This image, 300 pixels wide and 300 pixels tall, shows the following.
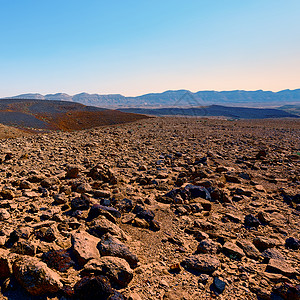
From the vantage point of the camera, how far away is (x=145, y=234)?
11.4ft

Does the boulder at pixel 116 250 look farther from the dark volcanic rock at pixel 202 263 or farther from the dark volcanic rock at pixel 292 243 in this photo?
the dark volcanic rock at pixel 292 243

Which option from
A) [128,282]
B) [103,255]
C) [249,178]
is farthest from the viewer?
[249,178]

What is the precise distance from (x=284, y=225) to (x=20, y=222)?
4.44m

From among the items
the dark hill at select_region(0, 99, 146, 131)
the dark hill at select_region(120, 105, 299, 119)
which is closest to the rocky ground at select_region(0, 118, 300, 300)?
the dark hill at select_region(0, 99, 146, 131)

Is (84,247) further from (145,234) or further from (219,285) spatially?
(219,285)

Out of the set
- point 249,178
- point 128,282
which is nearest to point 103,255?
point 128,282

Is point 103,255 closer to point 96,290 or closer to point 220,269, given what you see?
point 96,290

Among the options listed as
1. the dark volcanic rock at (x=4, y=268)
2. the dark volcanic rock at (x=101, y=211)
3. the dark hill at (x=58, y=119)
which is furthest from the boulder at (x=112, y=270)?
the dark hill at (x=58, y=119)

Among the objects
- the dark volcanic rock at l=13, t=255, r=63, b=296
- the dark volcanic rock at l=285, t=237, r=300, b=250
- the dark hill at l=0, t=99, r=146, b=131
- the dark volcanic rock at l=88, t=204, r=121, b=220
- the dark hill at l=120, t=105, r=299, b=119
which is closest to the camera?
the dark volcanic rock at l=13, t=255, r=63, b=296

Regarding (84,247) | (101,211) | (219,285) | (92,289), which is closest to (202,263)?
(219,285)

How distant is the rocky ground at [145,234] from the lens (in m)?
2.40

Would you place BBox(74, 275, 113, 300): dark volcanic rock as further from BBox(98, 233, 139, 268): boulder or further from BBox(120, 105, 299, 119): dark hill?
BBox(120, 105, 299, 119): dark hill

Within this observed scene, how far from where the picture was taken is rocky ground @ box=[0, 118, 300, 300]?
240 centimetres

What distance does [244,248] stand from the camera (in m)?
3.20
